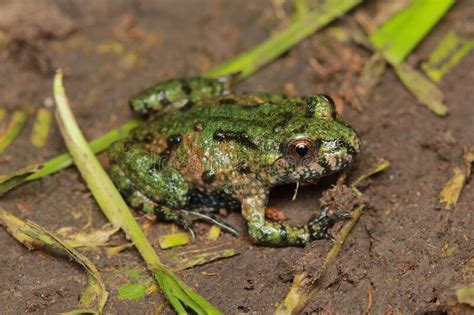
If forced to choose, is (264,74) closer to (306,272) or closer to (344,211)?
(344,211)

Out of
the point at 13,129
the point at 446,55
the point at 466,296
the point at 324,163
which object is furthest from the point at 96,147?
the point at 446,55

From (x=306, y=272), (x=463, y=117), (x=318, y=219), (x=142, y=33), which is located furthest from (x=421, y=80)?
(x=142, y=33)

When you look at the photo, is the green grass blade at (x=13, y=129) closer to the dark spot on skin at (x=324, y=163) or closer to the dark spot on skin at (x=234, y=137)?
the dark spot on skin at (x=234, y=137)

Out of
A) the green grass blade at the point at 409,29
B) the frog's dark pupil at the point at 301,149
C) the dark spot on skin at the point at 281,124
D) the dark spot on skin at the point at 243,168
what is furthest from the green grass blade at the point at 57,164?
the green grass blade at the point at 409,29

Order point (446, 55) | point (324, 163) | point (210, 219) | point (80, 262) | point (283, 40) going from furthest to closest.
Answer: point (283, 40)
point (446, 55)
point (210, 219)
point (324, 163)
point (80, 262)

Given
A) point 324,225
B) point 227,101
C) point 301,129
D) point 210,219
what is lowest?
point 324,225

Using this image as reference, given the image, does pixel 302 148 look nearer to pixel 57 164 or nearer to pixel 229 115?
pixel 229 115
